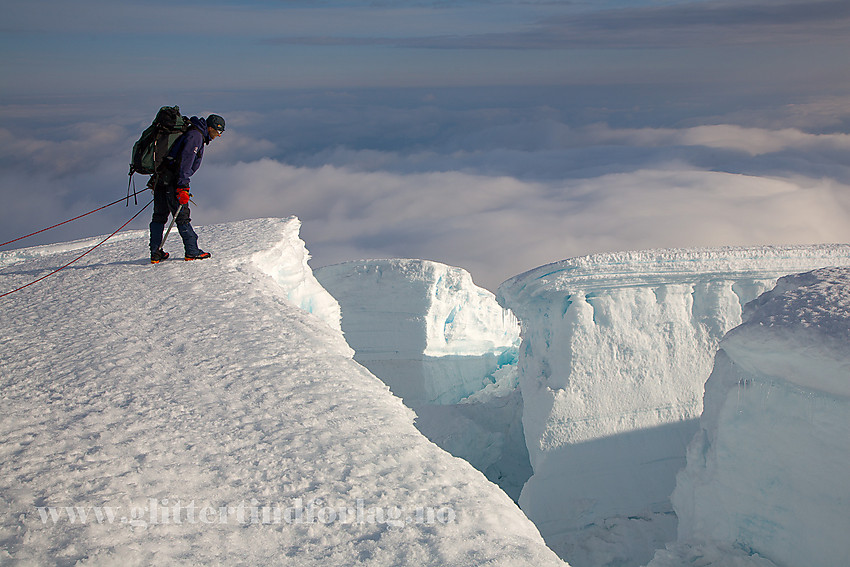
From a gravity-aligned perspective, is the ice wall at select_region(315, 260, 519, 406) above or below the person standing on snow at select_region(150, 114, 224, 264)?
below

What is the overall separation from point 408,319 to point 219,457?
7.31 meters

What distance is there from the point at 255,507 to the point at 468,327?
27.6 feet

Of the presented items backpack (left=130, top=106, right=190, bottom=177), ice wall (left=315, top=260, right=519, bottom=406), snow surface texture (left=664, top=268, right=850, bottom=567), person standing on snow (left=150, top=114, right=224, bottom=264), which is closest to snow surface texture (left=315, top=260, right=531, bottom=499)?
ice wall (left=315, top=260, right=519, bottom=406)

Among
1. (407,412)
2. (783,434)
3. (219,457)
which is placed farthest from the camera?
(783,434)

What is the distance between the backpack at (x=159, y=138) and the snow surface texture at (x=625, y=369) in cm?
399

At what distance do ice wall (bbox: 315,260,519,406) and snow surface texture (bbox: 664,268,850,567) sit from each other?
5.23 m

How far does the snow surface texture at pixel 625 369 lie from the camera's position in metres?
6.79

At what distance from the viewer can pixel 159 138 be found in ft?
17.5

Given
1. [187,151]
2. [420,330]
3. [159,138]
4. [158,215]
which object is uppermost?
[159,138]

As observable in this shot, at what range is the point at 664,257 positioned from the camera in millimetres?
6953

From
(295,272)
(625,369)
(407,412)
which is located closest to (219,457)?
(407,412)

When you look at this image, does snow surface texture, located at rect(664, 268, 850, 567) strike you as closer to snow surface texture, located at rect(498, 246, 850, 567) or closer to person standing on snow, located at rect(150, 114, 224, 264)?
snow surface texture, located at rect(498, 246, 850, 567)

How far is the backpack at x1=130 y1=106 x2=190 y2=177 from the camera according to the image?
5305 mm

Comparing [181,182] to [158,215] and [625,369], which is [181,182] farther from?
[625,369]
